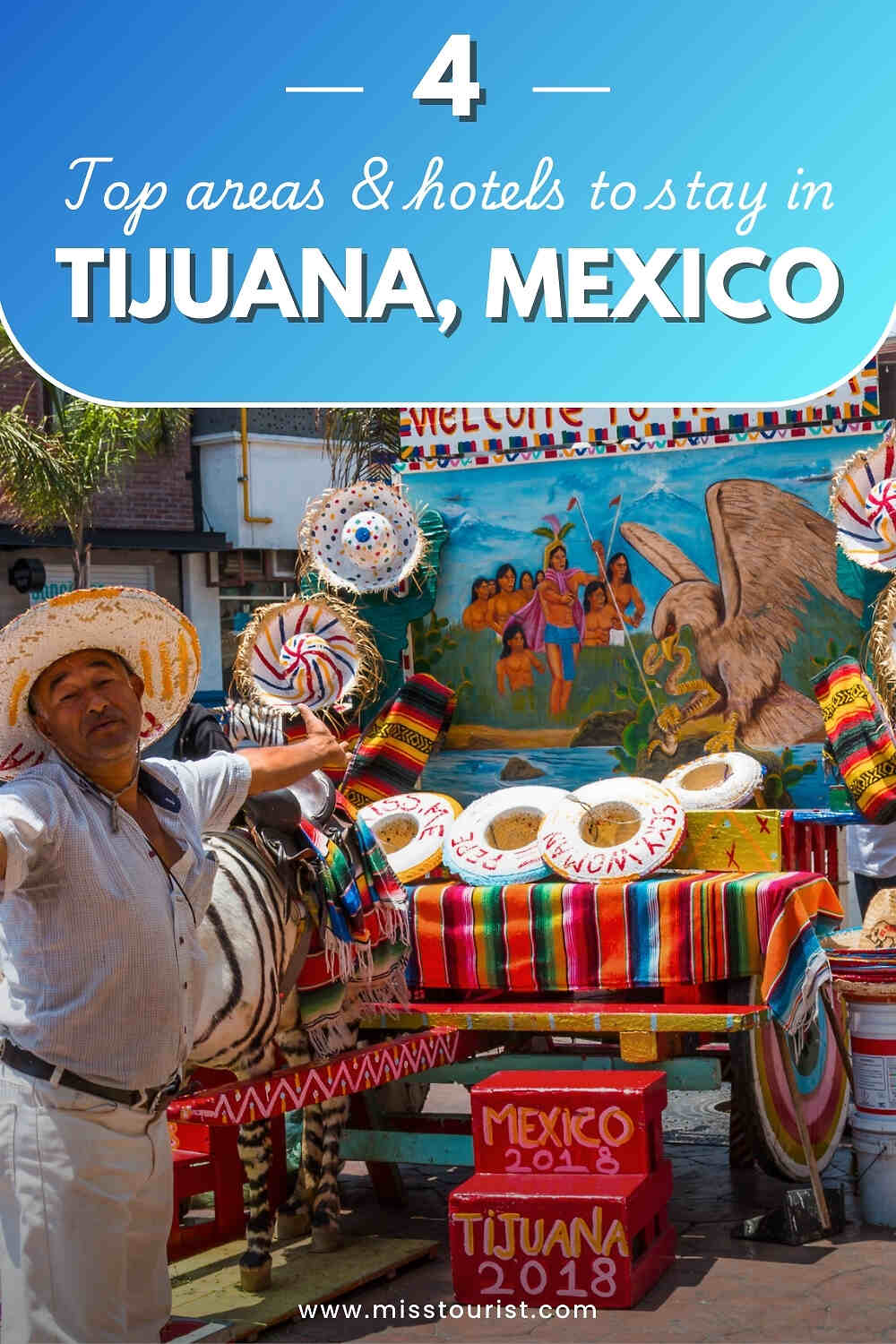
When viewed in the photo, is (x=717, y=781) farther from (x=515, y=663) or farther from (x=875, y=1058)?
(x=875, y=1058)

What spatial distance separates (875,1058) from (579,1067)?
3.27 feet

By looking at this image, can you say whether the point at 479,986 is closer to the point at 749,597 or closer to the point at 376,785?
the point at 376,785

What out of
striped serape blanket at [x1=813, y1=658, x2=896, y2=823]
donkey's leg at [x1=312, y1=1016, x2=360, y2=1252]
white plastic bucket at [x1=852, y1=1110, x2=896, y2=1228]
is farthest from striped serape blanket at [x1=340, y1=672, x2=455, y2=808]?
white plastic bucket at [x1=852, y1=1110, x2=896, y2=1228]

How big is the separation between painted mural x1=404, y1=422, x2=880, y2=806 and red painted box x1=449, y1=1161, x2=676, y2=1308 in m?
2.79

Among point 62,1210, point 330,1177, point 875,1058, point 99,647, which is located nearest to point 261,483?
point 330,1177

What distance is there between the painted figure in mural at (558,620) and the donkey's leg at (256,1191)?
2.90 m

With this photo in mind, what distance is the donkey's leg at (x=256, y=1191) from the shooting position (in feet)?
16.5

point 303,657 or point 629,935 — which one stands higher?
point 303,657

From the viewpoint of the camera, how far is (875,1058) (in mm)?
5523

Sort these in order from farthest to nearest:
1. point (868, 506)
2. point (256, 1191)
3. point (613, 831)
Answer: point (868, 506) < point (613, 831) < point (256, 1191)

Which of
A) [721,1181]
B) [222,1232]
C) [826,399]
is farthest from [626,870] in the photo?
[826,399]

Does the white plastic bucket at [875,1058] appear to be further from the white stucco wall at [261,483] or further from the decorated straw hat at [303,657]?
the white stucco wall at [261,483]

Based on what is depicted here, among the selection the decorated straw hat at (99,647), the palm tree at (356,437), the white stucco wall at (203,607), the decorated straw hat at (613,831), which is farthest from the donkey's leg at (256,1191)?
the white stucco wall at (203,607)

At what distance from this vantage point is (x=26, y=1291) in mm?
3283
